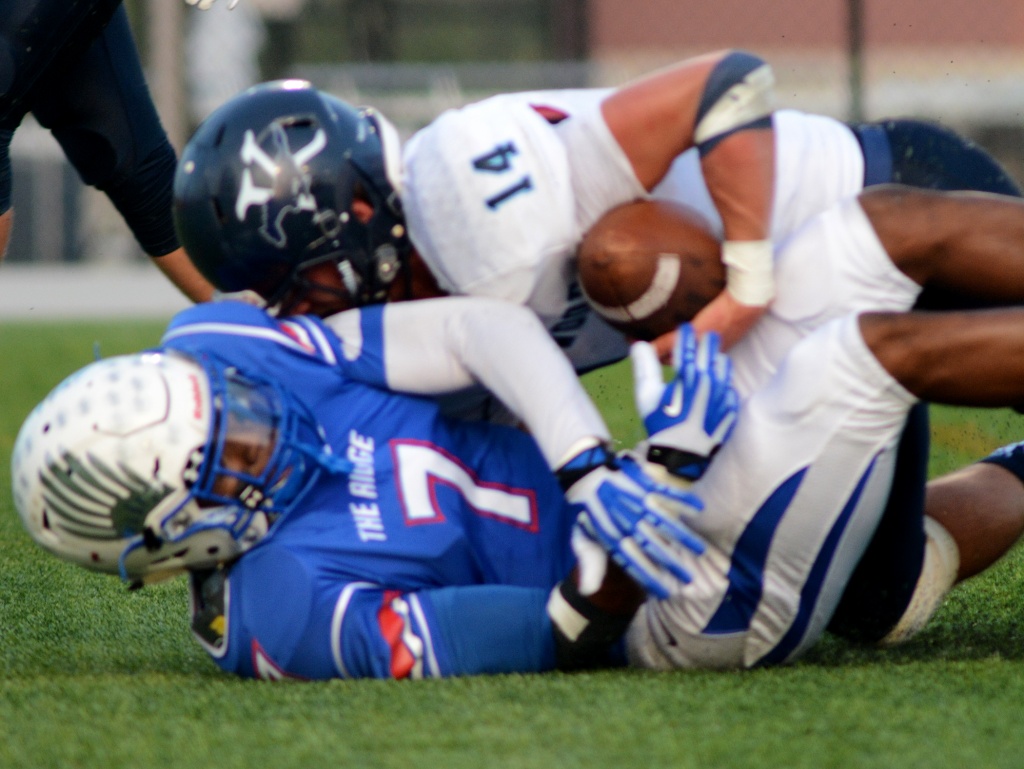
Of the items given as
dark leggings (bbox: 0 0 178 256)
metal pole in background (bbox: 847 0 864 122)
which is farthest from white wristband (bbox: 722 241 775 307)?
metal pole in background (bbox: 847 0 864 122)

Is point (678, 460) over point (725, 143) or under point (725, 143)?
under

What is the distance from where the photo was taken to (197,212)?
2.33 meters

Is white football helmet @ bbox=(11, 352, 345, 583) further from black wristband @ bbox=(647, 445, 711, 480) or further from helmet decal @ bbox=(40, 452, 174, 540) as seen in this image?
black wristband @ bbox=(647, 445, 711, 480)

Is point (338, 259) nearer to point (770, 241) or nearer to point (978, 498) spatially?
point (770, 241)

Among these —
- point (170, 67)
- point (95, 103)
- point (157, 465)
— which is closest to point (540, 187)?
point (157, 465)

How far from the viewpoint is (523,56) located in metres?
14.5

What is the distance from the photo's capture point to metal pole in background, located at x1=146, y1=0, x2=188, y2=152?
34.6 feet

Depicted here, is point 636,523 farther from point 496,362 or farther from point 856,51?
point 856,51

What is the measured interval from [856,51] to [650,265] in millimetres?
6143

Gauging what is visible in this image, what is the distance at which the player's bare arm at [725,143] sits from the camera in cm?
214

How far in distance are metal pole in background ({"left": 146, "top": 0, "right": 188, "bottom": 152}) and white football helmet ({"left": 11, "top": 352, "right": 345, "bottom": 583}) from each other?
28.1 feet

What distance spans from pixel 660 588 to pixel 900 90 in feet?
26.2

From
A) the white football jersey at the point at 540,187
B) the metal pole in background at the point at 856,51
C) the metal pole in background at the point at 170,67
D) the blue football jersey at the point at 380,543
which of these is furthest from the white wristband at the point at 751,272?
the metal pole in background at the point at 170,67

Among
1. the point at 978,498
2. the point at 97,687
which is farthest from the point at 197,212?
the point at 978,498
